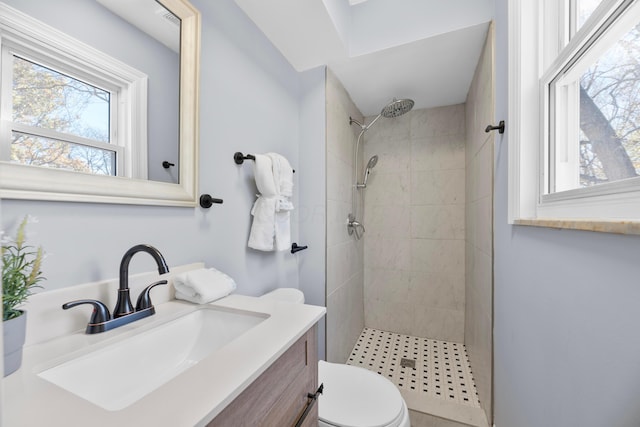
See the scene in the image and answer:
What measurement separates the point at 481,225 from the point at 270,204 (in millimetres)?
1265

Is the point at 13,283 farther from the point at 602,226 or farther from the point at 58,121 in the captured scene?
the point at 602,226

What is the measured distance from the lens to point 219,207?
45.4 inches

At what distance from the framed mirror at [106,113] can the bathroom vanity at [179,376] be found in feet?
0.95

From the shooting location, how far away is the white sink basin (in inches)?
22.6

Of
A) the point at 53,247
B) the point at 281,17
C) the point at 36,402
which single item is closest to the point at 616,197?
the point at 36,402

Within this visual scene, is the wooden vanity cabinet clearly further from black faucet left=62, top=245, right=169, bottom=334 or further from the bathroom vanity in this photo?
black faucet left=62, top=245, right=169, bottom=334

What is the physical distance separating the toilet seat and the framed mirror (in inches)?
38.9

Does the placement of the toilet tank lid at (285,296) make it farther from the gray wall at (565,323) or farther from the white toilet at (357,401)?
the gray wall at (565,323)

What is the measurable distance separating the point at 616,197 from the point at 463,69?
5.03ft

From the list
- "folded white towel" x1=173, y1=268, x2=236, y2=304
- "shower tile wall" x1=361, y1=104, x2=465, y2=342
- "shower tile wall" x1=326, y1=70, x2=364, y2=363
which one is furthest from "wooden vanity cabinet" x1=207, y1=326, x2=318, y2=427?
"shower tile wall" x1=361, y1=104, x2=465, y2=342

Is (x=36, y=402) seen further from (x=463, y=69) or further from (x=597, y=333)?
(x=463, y=69)

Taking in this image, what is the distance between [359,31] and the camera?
1636 mm

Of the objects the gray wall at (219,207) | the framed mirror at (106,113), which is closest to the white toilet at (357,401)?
the gray wall at (219,207)

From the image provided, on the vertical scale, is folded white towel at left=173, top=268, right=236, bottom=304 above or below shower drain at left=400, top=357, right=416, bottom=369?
above
